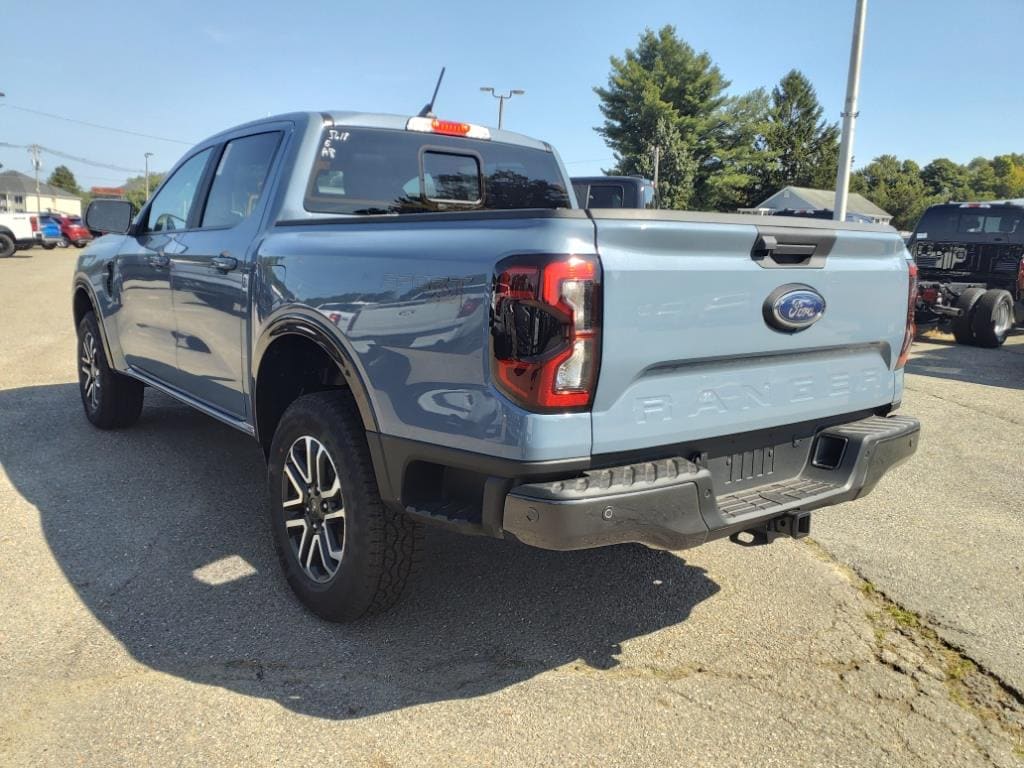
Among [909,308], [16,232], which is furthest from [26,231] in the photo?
[909,308]

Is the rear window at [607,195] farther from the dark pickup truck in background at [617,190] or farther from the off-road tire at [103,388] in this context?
the off-road tire at [103,388]

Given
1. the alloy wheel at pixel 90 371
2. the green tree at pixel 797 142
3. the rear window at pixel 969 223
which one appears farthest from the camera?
the green tree at pixel 797 142

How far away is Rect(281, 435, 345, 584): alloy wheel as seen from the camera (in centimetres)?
307

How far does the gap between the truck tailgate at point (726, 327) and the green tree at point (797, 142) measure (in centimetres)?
6339

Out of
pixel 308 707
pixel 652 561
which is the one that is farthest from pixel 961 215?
pixel 308 707

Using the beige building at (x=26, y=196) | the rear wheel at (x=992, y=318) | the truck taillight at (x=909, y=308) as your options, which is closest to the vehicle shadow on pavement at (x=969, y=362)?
the rear wheel at (x=992, y=318)

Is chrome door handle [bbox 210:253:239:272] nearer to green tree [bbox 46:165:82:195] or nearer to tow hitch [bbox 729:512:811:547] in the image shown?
tow hitch [bbox 729:512:811:547]

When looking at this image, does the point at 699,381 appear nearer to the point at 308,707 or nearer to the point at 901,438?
the point at 901,438

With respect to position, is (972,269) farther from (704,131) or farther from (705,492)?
(704,131)

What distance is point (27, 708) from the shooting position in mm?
2621

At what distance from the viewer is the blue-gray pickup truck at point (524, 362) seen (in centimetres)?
230

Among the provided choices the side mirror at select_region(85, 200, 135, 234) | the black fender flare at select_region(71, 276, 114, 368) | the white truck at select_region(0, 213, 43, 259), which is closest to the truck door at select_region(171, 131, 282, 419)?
the side mirror at select_region(85, 200, 135, 234)

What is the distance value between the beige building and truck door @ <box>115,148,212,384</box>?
345 feet

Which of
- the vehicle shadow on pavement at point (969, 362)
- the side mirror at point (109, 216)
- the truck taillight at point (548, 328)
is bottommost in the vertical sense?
the vehicle shadow on pavement at point (969, 362)
